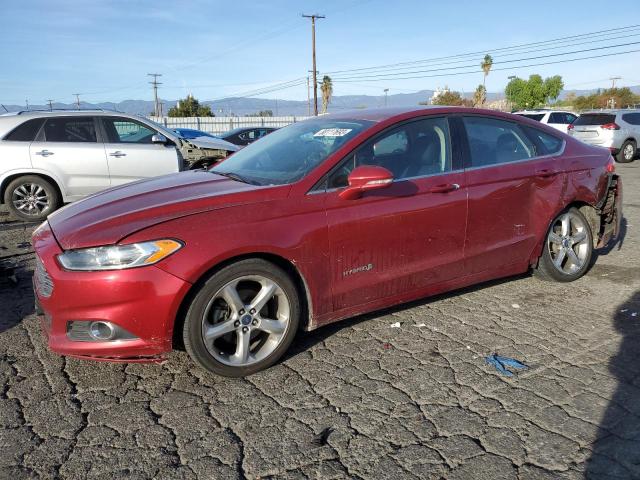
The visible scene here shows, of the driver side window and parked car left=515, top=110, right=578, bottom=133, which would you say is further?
parked car left=515, top=110, right=578, bottom=133

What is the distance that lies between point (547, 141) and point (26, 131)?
23.5ft

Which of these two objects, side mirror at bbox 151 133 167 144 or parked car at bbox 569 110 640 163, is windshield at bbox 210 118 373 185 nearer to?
side mirror at bbox 151 133 167 144

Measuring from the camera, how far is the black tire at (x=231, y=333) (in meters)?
2.96

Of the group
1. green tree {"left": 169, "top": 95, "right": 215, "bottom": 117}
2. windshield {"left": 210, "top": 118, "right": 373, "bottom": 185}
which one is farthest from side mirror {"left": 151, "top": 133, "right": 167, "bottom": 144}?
green tree {"left": 169, "top": 95, "right": 215, "bottom": 117}

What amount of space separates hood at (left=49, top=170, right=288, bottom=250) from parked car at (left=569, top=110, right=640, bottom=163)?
1554 cm

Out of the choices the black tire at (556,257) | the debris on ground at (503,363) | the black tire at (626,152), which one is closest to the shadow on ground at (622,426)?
the debris on ground at (503,363)

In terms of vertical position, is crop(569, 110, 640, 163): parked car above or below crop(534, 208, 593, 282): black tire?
above

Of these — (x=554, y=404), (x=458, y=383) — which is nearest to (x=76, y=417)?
(x=458, y=383)

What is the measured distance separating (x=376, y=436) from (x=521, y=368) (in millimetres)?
1190

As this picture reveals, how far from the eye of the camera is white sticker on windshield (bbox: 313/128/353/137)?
12.3 ft

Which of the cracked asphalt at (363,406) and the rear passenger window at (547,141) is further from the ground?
the rear passenger window at (547,141)

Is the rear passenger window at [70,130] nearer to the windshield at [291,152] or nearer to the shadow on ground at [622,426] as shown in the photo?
the windshield at [291,152]

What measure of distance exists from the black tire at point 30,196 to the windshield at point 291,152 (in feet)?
15.5

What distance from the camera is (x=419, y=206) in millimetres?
3654
